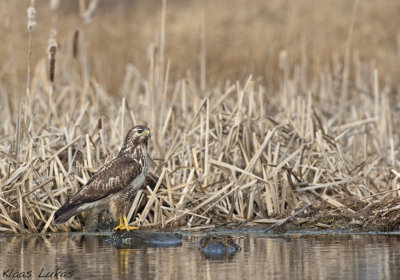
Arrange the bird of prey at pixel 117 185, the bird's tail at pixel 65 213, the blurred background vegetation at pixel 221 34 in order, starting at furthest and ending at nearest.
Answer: the blurred background vegetation at pixel 221 34, the bird of prey at pixel 117 185, the bird's tail at pixel 65 213

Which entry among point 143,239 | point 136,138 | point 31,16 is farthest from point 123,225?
point 31,16

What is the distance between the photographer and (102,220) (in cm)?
759

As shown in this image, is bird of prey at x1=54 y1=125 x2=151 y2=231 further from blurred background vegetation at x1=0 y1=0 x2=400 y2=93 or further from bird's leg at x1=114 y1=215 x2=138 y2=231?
blurred background vegetation at x1=0 y1=0 x2=400 y2=93

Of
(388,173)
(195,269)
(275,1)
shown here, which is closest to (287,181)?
(388,173)

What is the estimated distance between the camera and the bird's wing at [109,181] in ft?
22.8

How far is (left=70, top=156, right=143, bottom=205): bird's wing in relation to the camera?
6959 millimetres

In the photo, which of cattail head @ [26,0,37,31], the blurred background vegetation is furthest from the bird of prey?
the blurred background vegetation

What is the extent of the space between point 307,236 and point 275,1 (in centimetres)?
1850

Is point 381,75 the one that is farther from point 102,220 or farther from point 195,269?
point 195,269

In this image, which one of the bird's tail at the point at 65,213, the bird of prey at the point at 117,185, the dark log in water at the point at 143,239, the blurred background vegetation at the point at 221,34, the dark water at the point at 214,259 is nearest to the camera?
the dark water at the point at 214,259

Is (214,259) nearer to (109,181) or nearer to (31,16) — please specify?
(109,181)

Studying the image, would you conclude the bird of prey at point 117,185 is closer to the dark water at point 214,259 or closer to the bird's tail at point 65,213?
the bird's tail at point 65,213

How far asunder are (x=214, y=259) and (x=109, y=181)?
1.90 m

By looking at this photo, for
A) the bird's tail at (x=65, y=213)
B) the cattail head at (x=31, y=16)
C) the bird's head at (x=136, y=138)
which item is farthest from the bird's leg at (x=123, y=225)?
the cattail head at (x=31, y=16)
